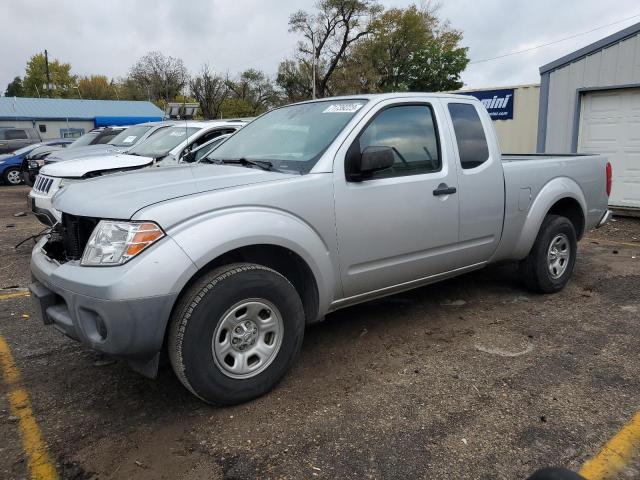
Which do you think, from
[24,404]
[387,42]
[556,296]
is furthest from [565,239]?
[387,42]

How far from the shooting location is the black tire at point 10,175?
16641 mm

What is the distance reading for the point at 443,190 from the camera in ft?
12.9

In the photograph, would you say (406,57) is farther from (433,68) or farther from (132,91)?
(132,91)

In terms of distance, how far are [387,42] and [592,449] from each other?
163ft

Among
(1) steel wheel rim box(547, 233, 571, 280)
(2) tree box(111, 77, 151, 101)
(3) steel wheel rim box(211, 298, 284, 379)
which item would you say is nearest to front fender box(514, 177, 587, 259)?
(1) steel wheel rim box(547, 233, 571, 280)

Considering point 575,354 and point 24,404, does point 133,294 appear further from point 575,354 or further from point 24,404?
point 575,354

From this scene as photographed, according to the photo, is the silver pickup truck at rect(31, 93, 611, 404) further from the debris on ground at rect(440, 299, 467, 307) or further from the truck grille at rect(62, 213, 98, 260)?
the debris on ground at rect(440, 299, 467, 307)

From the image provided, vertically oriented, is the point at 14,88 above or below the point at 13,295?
above

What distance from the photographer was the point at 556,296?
512 centimetres

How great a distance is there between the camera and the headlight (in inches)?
105

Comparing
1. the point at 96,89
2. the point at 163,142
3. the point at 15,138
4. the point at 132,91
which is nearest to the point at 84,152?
the point at 163,142

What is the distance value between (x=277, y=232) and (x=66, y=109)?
5081 centimetres

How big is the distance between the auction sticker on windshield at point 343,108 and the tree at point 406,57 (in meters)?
45.4

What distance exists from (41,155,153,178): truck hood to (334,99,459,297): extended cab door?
3.83 m
